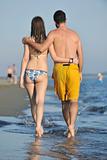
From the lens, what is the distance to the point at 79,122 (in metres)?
10.5

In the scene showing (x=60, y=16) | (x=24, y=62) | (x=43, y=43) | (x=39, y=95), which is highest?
(x=60, y=16)

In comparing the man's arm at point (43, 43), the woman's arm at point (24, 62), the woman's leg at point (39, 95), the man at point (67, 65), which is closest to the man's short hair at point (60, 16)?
the man at point (67, 65)

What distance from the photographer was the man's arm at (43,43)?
7703 millimetres

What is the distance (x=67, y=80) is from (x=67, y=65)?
0.22 m

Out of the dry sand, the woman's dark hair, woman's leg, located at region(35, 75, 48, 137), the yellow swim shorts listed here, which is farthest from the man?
the dry sand

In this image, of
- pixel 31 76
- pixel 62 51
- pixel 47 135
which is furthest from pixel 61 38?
pixel 47 135

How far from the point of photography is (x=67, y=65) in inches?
310

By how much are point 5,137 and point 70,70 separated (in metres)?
1.35

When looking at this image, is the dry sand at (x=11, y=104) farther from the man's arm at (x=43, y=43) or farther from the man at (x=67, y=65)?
the man's arm at (x=43, y=43)

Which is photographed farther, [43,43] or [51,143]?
[43,43]

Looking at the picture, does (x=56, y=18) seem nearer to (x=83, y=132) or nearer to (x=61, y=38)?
(x=61, y=38)

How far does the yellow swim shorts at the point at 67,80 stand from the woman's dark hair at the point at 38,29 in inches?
17.7

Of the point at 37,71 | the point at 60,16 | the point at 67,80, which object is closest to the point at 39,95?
the point at 37,71

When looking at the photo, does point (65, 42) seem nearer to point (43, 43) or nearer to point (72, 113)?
point (43, 43)
